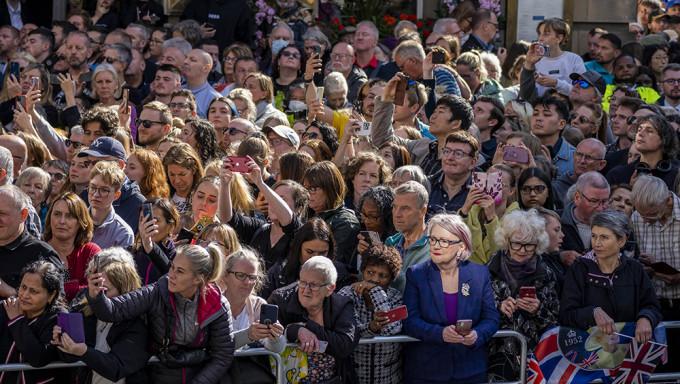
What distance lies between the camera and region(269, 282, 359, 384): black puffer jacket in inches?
239

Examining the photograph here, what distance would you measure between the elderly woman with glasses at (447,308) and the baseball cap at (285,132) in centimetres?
279

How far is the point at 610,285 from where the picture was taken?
6.73m

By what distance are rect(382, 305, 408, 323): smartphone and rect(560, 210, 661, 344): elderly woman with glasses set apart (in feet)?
A: 3.88

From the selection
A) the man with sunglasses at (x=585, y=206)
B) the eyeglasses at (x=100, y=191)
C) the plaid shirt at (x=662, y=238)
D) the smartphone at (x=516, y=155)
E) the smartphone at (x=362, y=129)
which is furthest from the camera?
the smartphone at (x=362, y=129)

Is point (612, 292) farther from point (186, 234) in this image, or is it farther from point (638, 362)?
point (186, 234)

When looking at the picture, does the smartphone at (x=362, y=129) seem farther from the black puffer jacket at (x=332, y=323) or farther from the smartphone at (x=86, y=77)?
the smartphone at (x=86, y=77)

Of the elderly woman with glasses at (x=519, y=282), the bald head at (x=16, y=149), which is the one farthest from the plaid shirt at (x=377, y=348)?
the bald head at (x=16, y=149)

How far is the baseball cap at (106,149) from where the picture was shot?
7.88m

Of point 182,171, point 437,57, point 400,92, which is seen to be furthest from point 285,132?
Answer: point 437,57

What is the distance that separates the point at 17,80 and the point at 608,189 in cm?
574

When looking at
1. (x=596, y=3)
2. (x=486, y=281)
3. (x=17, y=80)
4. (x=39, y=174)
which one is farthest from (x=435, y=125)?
(x=596, y=3)

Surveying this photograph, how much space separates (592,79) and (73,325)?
7.04 meters

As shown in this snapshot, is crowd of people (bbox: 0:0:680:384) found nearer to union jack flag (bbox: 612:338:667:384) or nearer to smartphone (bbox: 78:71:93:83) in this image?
smartphone (bbox: 78:71:93:83)

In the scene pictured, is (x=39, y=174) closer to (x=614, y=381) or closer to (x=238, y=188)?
(x=238, y=188)
